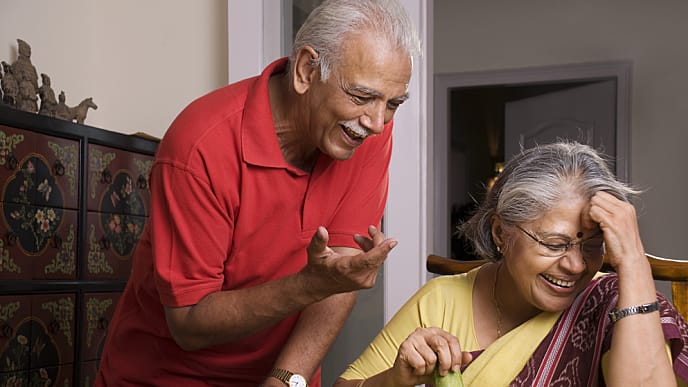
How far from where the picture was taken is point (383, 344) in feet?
5.34

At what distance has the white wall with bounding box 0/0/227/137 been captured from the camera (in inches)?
119

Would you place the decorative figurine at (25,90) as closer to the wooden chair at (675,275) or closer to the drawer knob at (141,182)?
the drawer knob at (141,182)

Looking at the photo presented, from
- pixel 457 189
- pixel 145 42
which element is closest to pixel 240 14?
pixel 145 42

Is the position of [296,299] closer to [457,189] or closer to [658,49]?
[658,49]

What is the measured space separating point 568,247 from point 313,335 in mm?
462

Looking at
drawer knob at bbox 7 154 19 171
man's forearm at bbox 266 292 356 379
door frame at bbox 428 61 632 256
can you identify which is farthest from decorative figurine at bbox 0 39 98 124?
door frame at bbox 428 61 632 256

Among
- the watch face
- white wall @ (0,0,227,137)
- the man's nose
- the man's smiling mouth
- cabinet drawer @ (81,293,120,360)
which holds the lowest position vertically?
cabinet drawer @ (81,293,120,360)

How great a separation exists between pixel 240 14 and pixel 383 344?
1.58m

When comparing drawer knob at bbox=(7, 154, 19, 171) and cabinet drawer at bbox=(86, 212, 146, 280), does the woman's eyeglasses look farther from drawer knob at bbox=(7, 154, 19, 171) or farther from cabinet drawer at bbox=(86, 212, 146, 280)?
cabinet drawer at bbox=(86, 212, 146, 280)

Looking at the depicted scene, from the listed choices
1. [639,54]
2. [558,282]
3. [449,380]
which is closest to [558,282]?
[558,282]

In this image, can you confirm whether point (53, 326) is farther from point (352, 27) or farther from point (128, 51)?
point (352, 27)

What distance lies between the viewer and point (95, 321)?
8.89 ft

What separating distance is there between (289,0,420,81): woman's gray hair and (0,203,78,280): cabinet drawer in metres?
1.32

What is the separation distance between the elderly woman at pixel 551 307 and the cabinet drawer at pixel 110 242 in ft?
4.39
